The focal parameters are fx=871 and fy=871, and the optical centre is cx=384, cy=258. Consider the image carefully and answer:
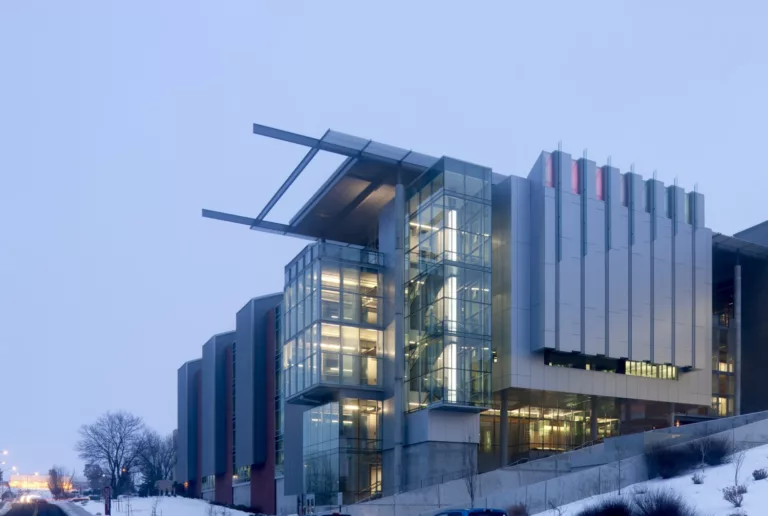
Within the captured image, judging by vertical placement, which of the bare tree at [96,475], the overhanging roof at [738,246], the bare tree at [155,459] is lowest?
the bare tree at [96,475]

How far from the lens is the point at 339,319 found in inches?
1972

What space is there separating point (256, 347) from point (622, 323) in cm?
3148

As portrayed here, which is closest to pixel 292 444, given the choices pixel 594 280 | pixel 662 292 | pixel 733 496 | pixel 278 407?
pixel 278 407

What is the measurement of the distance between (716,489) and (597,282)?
24332mm

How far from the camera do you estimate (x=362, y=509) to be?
40438 mm

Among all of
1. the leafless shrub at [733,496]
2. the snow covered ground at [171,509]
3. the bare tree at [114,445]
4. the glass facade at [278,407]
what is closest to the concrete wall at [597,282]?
the glass facade at [278,407]

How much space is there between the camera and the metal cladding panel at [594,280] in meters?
49.9

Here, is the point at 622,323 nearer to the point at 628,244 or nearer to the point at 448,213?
the point at 628,244

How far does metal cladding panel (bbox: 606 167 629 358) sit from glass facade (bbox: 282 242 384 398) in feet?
44.4

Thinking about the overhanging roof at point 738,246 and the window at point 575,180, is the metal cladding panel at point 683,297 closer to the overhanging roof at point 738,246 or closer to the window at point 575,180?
the overhanging roof at point 738,246

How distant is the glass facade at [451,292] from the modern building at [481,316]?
3.9 inches

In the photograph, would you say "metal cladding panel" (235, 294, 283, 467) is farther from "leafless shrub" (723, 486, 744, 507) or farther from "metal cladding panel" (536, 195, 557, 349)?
"leafless shrub" (723, 486, 744, 507)

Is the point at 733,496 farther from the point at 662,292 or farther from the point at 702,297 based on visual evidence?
Result: the point at 702,297

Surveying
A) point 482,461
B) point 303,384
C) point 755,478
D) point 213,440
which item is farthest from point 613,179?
point 213,440
